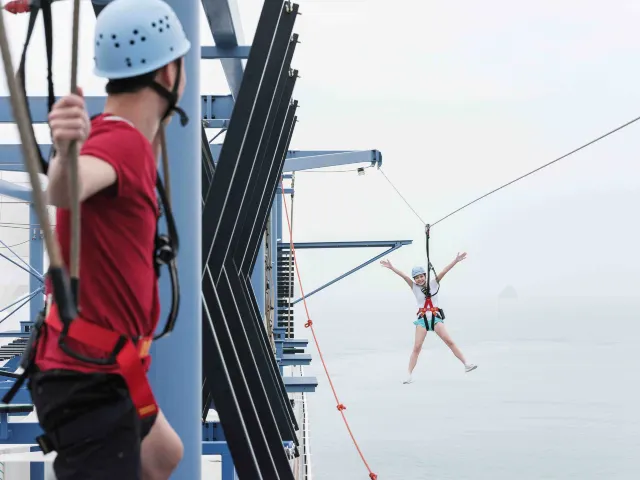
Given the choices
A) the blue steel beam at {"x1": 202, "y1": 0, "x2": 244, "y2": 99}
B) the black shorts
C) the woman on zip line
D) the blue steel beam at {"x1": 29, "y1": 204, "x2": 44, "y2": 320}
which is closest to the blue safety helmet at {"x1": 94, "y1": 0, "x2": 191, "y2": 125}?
the black shorts

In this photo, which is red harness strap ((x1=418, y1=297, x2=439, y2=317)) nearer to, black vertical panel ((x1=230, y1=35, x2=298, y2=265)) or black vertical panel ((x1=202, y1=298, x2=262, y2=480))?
black vertical panel ((x1=230, y1=35, x2=298, y2=265))

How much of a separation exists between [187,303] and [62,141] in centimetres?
173

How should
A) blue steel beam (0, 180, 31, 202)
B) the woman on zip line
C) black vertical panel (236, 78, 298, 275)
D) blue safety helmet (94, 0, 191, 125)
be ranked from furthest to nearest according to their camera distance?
1. the woman on zip line
2. blue steel beam (0, 180, 31, 202)
3. black vertical panel (236, 78, 298, 275)
4. blue safety helmet (94, 0, 191, 125)

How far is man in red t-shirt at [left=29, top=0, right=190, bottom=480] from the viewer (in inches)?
82.2

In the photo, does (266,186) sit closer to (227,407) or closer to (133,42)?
(227,407)

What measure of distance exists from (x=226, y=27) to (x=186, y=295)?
4698mm

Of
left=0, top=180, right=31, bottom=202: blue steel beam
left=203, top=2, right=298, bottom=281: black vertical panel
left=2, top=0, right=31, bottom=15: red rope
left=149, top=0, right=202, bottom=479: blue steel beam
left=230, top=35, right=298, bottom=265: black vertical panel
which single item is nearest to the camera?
left=2, top=0, right=31, bottom=15: red rope

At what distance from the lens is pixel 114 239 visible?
6.99ft

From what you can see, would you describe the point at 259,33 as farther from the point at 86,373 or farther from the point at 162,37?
the point at 86,373

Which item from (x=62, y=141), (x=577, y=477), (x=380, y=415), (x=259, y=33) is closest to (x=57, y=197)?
(x=62, y=141)

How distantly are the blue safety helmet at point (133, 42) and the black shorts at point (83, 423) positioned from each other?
0.67 metres

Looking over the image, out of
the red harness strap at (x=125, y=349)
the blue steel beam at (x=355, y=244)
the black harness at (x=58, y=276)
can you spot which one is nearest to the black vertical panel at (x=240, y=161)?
the black harness at (x=58, y=276)

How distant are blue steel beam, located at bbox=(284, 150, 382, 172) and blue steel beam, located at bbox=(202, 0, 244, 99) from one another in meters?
5.71

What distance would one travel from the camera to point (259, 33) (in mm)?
4738
